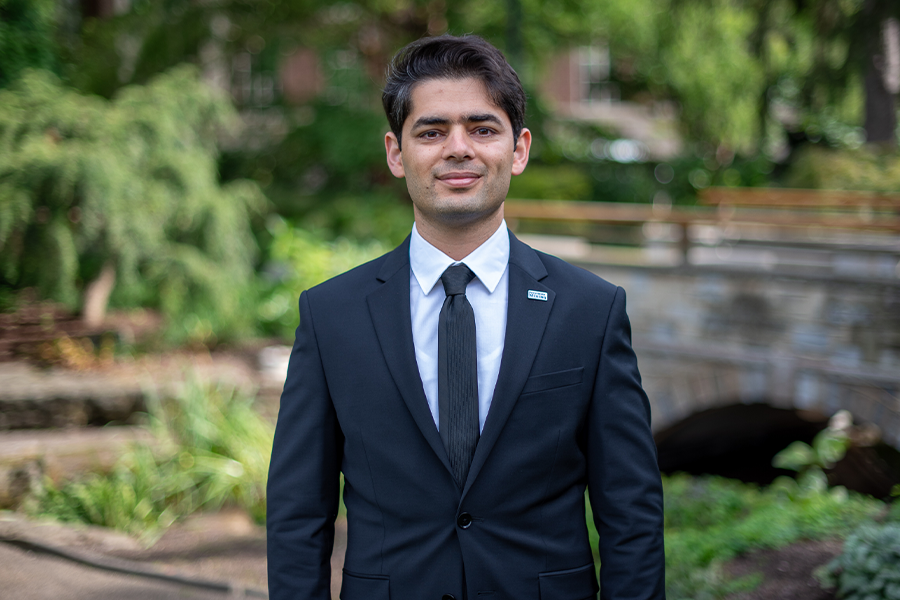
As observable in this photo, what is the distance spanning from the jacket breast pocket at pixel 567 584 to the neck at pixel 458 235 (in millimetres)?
823

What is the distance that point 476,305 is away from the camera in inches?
75.0

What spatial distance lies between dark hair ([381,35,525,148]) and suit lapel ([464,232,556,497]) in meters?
0.35

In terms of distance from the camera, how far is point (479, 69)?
1829 mm

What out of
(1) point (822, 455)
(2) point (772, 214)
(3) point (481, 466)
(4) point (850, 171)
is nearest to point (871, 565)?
(3) point (481, 466)

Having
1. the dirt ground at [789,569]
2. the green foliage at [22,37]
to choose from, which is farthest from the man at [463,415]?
the green foliage at [22,37]

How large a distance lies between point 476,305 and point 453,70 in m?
0.58

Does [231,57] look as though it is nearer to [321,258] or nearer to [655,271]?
[321,258]

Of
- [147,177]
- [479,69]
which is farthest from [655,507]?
[147,177]

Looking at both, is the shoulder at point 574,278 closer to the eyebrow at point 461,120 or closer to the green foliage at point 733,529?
the eyebrow at point 461,120

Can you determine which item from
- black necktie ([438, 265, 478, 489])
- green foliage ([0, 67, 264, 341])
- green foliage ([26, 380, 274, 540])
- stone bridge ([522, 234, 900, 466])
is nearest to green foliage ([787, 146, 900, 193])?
stone bridge ([522, 234, 900, 466])

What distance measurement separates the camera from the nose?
70.1 inches

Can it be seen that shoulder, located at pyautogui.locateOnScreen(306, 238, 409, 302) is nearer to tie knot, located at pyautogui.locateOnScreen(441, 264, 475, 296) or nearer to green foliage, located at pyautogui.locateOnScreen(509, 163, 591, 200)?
tie knot, located at pyautogui.locateOnScreen(441, 264, 475, 296)

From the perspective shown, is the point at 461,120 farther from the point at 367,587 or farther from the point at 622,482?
the point at 367,587

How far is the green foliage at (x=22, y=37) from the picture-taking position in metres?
7.77
